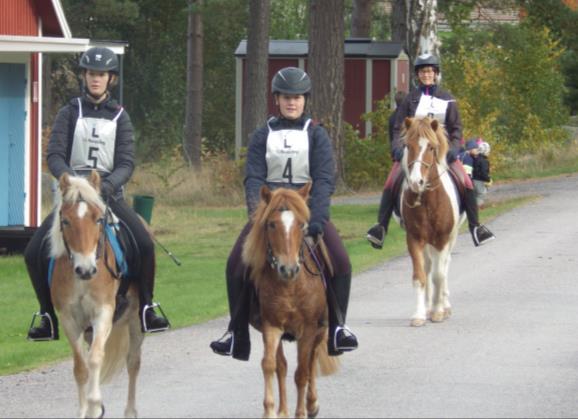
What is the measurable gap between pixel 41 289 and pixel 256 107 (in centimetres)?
2616

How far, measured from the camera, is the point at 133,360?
34.4 ft

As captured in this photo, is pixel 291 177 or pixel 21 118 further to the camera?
pixel 21 118

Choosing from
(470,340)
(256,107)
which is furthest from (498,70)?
(470,340)

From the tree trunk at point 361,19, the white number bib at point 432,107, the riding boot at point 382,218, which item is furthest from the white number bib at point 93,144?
the tree trunk at point 361,19

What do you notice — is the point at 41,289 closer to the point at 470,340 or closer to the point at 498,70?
the point at 470,340

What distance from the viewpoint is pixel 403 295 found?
1672 cm

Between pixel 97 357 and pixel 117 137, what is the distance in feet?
5.81

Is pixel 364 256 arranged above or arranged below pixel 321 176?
below

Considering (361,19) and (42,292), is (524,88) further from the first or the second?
(42,292)

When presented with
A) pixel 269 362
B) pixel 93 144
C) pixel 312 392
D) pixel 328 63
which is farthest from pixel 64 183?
pixel 328 63

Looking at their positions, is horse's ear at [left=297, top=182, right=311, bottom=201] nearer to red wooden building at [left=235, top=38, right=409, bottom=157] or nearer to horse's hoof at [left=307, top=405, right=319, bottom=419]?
horse's hoof at [left=307, top=405, right=319, bottom=419]

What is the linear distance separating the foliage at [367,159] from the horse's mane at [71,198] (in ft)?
75.6

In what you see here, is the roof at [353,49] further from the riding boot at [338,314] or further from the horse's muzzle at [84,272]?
the horse's muzzle at [84,272]

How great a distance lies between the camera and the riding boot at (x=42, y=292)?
10298 millimetres
